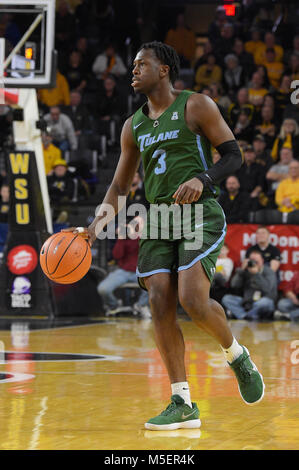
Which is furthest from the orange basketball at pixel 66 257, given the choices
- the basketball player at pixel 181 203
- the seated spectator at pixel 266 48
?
the seated spectator at pixel 266 48

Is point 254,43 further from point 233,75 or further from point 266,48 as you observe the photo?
point 233,75

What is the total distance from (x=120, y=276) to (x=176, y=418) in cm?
888

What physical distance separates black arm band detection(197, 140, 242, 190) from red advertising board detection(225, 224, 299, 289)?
837 cm

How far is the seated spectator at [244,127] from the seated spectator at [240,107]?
10cm

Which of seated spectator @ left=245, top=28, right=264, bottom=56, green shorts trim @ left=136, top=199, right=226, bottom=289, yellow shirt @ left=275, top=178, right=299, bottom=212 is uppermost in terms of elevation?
seated spectator @ left=245, top=28, right=264, bottom=56

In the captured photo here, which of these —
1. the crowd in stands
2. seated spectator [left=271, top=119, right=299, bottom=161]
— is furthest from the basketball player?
seated spectator [left=271, top=119, right=299, bottom=161]

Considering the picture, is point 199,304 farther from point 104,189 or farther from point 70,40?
point 70,40

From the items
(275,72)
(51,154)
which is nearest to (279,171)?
(275,72)

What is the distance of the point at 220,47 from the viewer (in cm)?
1869

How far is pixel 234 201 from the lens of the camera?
1417 cm

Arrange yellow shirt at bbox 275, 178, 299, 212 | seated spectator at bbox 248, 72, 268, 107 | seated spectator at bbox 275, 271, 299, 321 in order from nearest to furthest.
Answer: seated spectator at bbox 275, 271, 299, 321 < yellow shirt at bbox 275, 178, 299, 212 < seated spectator at bbox 248, 72, 268, 107

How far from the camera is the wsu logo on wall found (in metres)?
13.1

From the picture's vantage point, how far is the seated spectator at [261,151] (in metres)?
15.1

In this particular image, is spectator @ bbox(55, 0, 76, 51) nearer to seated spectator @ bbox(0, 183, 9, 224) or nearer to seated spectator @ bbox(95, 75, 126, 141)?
seated spectator @ bbox(95, 75, 126, 141)
